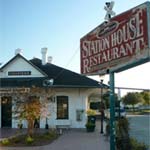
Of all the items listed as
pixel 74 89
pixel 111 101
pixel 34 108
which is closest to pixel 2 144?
pixel 34 108

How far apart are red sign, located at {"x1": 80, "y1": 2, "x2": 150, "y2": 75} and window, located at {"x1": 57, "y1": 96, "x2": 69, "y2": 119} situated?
16.2 metres

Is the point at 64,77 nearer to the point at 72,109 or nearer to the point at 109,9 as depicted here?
the point at 72,109

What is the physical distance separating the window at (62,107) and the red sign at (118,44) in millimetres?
16240

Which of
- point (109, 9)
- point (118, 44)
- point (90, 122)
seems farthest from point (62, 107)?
point (118, 44)

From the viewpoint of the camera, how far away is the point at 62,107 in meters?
29.9

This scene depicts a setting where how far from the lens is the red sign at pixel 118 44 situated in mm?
10461

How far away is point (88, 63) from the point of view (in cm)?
1350

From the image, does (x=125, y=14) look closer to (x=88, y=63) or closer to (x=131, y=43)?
(x=131, y=43)

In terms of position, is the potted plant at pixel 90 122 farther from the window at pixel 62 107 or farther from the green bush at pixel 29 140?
the green bush at pixel 29 140

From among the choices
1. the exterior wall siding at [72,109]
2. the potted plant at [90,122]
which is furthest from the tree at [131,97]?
the exterior wall siding at [72,109]

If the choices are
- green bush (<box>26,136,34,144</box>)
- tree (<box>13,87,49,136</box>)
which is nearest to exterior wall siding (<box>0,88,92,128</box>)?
tree (<box>13,87,49,136</box>)

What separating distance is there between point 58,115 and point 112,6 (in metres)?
18.3

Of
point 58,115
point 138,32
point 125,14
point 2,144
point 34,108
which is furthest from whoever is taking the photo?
point 58,115

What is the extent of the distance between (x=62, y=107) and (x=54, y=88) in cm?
157
